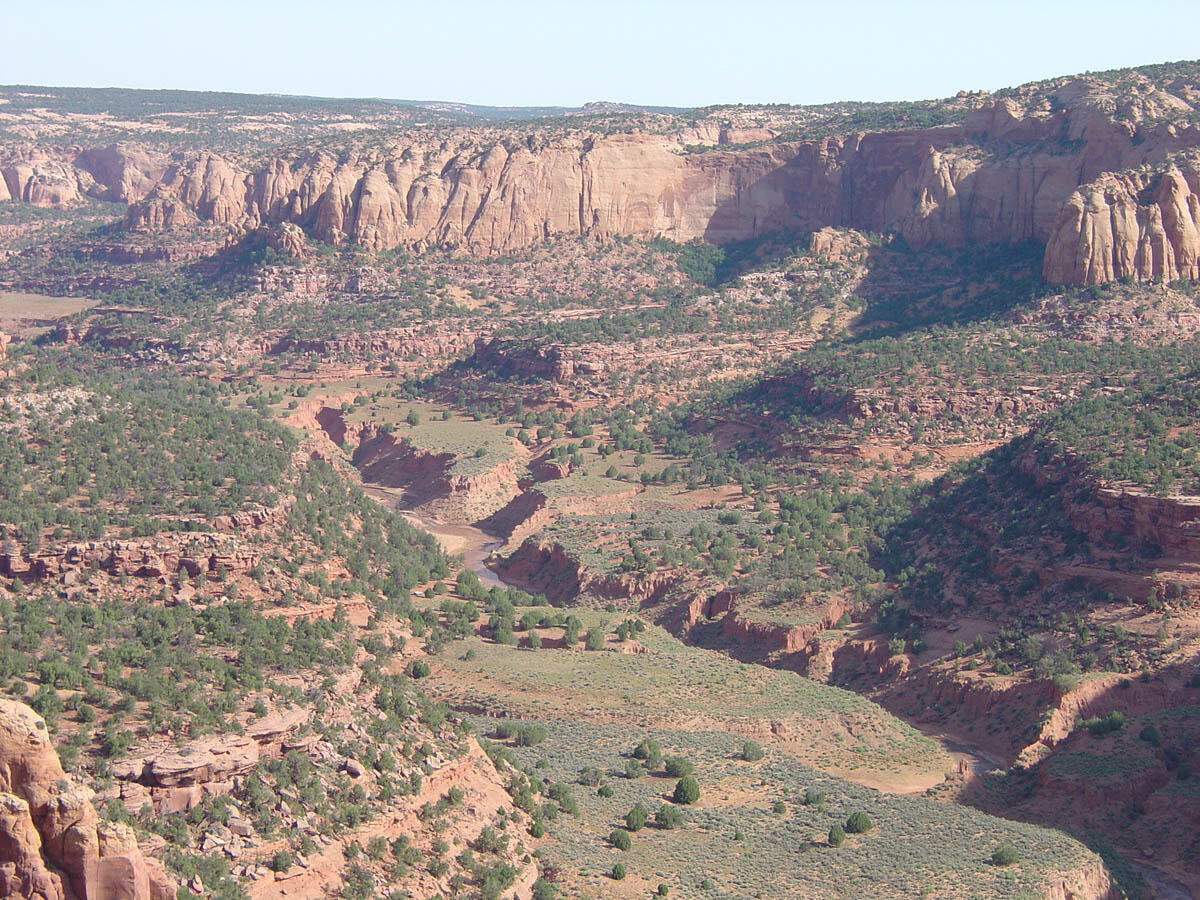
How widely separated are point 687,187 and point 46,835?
370ft

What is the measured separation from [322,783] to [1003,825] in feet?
62.9

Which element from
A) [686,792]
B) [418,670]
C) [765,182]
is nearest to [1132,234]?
[765,182]

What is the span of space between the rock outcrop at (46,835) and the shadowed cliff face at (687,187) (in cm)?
9041

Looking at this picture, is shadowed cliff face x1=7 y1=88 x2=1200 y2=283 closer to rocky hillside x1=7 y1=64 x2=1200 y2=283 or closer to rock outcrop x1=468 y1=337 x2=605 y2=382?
rocky hillside x1=7 y1=64 x2=1200 y2=283

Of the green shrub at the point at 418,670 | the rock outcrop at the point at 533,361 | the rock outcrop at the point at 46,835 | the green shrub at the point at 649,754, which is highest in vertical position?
the rock outcrop at the point at 46,835

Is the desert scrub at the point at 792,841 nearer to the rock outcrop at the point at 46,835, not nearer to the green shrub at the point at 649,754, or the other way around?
the green shrub at the point at 649,754

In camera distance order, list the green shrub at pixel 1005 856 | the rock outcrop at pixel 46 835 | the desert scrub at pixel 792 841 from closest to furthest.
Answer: the rock outcrop at pixel 46 835, the desert scrub at pixel 792 841, the green shrub at pixel 1005 856

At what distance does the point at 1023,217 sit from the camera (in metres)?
116

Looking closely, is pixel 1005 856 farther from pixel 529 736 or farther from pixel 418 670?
pixel 418 670

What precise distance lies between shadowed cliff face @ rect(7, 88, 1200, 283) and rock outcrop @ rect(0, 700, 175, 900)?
90412mm

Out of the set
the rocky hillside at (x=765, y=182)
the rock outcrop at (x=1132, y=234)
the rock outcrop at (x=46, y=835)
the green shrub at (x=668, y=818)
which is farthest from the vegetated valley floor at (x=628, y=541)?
the rocky hillside at (x=765, y=182)

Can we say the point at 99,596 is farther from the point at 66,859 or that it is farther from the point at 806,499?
the point at 806,499

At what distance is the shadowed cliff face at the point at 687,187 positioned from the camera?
117 m

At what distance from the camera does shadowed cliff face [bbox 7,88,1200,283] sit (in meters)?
117
